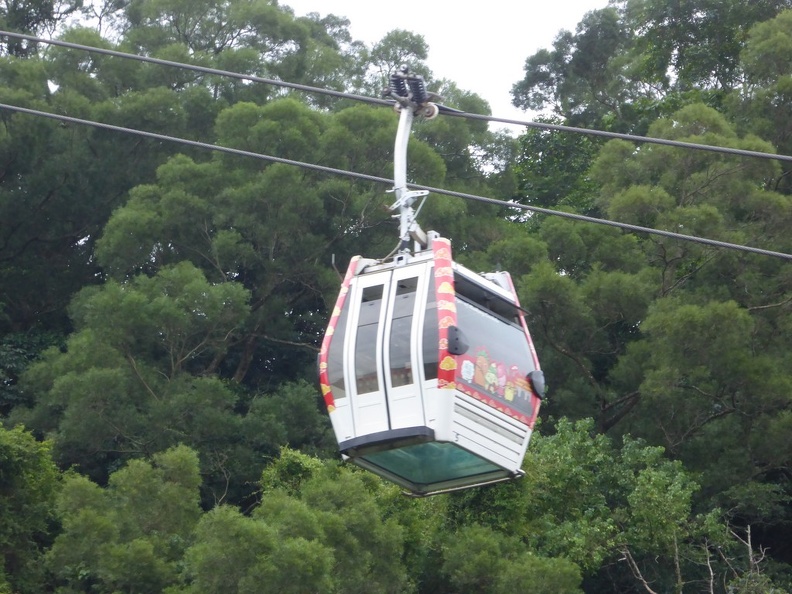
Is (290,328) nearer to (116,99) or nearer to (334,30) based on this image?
(116,99)

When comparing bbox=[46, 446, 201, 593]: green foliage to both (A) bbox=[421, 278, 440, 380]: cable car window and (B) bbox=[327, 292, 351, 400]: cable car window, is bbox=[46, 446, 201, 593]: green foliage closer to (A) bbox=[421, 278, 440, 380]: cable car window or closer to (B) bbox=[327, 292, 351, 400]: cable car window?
(B) bbox=[327, 292, 351, 400]: cable car window

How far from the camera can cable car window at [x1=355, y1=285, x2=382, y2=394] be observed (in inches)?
291

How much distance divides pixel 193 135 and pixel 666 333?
28.2 ft

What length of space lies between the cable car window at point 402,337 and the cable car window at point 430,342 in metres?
0.09

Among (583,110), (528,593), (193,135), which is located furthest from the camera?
(583,110)

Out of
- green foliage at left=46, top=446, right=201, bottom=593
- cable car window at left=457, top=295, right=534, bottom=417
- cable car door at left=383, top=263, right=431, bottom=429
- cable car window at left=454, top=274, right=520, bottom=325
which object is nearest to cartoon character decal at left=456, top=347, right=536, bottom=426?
cable car window at left=457, top=295, right=534, bottom=417

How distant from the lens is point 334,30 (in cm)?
2678

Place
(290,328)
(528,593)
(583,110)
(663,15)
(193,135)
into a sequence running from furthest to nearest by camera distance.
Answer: (583,110), (663,15), (193,135), (290,328), (528,593)

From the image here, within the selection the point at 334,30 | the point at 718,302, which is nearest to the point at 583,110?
the point at 334,30

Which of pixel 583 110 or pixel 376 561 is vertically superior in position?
pixel 583 110

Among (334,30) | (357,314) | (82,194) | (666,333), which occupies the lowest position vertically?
(357,314)

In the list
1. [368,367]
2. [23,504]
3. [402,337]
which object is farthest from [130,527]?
[402,337]

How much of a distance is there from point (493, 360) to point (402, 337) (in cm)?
55

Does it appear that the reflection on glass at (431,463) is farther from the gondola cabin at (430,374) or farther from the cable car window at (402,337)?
the cable car window at (402,337)
